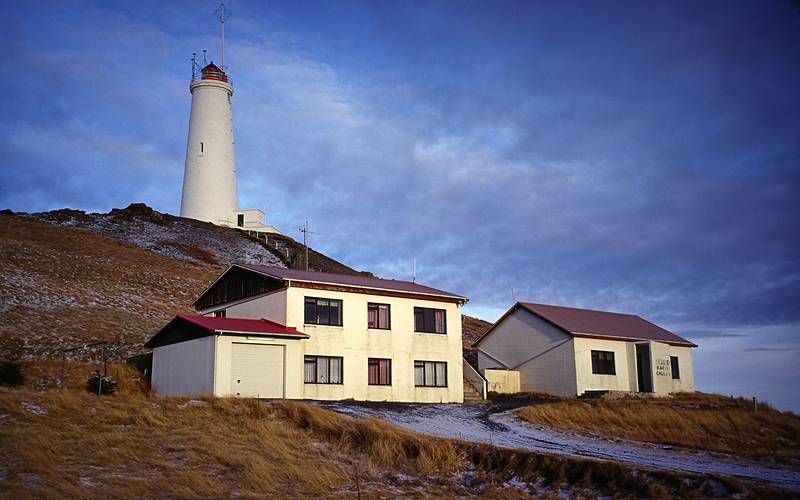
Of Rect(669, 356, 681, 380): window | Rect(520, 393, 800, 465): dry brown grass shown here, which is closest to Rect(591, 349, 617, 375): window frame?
Rect(669, 356, 681, 380): window

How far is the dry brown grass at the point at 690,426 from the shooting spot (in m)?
23.5

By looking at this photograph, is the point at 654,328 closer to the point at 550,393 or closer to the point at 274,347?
the point at 550,393

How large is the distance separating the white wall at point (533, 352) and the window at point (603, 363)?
1717mm

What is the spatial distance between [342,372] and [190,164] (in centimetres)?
5150

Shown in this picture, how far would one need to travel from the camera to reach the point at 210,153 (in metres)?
77.4

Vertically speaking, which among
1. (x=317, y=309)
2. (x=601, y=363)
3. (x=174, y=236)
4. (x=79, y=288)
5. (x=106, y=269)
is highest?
(x=174, y=236)

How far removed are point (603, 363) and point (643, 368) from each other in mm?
4639

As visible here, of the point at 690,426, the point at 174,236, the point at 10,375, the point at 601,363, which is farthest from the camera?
the point at 174,236

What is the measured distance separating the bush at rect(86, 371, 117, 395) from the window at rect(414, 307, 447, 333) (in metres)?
12.9

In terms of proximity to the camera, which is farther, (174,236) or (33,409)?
(174,236)

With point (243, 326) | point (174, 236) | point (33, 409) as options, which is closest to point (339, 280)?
point (243, 326)

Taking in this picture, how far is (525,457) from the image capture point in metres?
17.5

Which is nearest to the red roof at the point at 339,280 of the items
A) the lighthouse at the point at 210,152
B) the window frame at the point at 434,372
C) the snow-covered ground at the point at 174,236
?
the window frame at the point at 434,372

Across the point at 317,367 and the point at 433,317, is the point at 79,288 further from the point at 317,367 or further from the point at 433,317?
the point at 433,317
